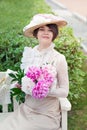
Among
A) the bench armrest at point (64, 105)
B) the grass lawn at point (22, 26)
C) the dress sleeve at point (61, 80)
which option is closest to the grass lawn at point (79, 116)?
the grass lawn at point (22, 26)

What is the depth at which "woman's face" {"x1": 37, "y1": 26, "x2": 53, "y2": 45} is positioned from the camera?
3594 mm

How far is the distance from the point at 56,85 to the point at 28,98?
0.31 meters

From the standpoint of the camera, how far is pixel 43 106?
11.9 ft

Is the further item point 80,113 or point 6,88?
point 80,113

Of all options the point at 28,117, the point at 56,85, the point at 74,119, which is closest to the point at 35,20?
the point at 56,85

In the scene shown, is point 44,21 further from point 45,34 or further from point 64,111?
point 64,111

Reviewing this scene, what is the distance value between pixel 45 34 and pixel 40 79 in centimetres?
47

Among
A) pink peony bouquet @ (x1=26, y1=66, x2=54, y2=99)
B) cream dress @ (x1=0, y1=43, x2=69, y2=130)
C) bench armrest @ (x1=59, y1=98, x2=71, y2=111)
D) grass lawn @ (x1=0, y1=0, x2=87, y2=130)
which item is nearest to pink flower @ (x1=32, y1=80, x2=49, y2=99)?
pink peony bouquet @ (x1=26, y1=66, x2=54, y2=99)

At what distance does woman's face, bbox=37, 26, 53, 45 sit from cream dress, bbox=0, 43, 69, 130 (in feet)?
0.27

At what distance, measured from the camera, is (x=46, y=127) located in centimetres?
356

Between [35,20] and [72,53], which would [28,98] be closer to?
[35,20]

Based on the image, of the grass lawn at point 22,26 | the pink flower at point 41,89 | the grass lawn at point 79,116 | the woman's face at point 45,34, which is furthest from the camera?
the grass lawn at point 22,26

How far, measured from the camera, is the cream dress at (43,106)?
353 cm

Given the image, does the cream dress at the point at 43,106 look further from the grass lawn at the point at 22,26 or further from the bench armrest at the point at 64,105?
the grass lawn at the point at 22,26
